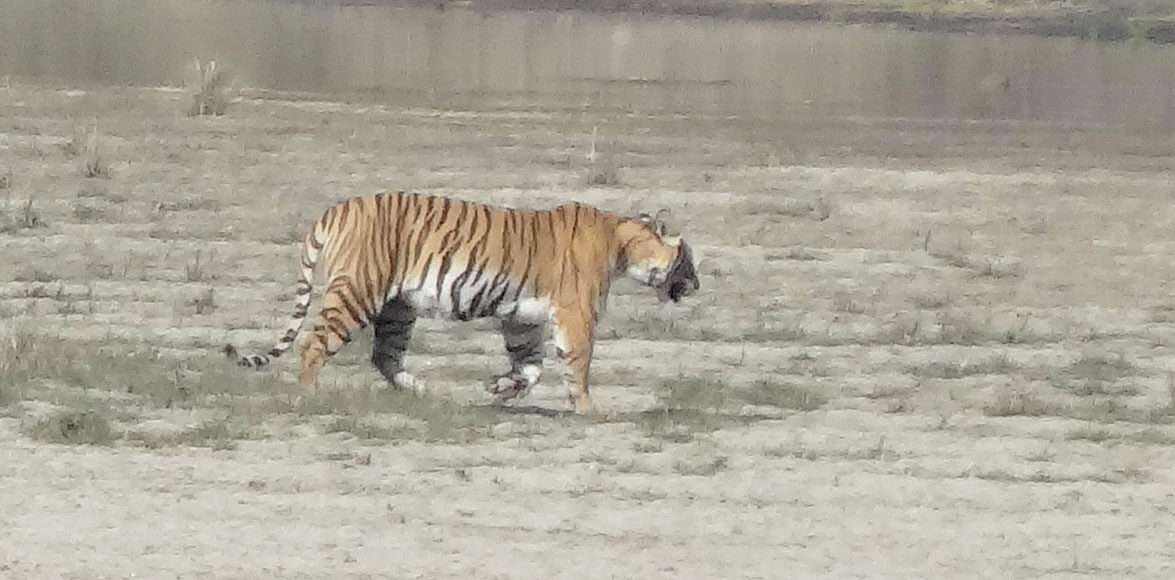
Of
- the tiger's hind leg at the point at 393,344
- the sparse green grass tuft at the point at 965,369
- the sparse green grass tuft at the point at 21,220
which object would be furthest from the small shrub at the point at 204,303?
the sparse green grass tuft at the point at 965,369

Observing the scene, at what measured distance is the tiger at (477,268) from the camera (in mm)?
9648

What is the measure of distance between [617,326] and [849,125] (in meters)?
14.2

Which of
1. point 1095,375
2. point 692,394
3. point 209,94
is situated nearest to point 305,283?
point 692,394

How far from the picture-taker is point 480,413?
9.67 meters

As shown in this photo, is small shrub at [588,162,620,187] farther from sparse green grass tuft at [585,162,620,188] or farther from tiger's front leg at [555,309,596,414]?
tiger's front leg at [555,309,596,414]

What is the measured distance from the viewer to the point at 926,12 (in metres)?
59.0

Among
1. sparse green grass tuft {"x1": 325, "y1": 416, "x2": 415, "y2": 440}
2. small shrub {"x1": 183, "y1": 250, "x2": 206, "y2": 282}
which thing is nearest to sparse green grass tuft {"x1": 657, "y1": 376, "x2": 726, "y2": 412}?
sparse green grass tuft {"x1": 325, "y1": 416, "x2": 415, "y2": 440}

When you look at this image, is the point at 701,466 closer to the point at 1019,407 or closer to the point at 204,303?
the point at 1019,407

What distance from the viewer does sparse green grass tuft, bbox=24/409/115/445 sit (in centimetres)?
878

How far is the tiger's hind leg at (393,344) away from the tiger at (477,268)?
14cm

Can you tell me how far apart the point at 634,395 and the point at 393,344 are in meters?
1.22

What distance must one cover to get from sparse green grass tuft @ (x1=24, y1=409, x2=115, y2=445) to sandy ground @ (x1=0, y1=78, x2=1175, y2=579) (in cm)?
2

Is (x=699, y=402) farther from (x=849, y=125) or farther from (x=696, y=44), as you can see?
(x=696, y=44)

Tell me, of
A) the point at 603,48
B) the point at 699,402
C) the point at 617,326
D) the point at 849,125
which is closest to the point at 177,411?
the point at 699,402
